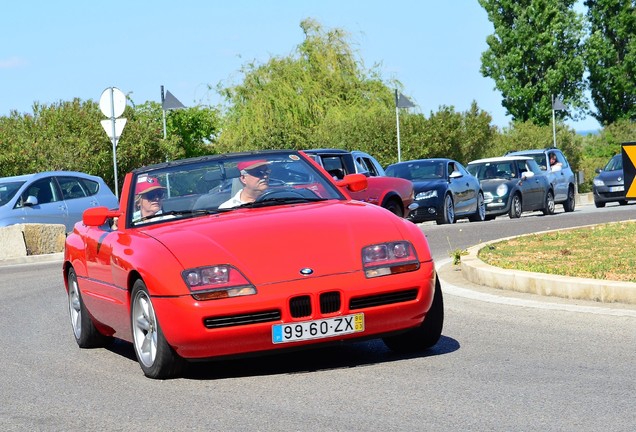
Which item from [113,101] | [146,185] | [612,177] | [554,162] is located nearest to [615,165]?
[612,177]

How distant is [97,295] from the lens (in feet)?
32.4

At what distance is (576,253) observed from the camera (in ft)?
50.6

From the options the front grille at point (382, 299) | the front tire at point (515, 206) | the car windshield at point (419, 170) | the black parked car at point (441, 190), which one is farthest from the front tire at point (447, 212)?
the front grille at point (382, 299)

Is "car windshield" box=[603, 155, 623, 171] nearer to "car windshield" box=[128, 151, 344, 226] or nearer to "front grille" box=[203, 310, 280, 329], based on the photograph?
"car windshield" box=[128, 151, 344, 226]

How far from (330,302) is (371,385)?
64 centimetres

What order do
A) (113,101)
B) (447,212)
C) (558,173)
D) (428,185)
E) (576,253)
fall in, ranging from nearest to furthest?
(576,253) < (113,101) < (428,185) < (447,212) < (558,173)

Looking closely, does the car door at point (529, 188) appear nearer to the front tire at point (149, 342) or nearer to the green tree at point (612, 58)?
the front tire at point (149, 342)

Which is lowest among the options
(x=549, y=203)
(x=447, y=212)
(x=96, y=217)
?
(x=549, y=203)

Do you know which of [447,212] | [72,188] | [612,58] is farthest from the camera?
[612,58]

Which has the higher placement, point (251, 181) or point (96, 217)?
point (251, 181)

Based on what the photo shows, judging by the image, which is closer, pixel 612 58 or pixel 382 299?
pixel 382 299

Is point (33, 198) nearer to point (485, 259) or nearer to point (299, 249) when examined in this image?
point (485, 259)

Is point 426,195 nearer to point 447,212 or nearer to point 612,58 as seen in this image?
point 447,212

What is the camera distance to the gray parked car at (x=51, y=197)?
25781 millimetres
